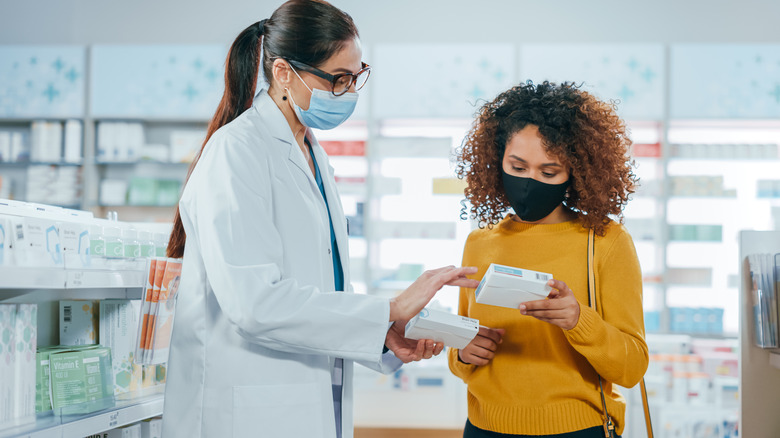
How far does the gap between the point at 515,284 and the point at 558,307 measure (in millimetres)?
113

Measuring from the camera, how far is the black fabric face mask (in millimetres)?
1668

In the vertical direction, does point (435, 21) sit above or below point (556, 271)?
above

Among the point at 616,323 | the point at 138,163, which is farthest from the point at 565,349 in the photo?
the point at 138,163

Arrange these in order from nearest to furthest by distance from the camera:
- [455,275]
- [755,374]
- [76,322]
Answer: [455,275], [76,322], [755,374]

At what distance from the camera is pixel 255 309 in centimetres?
130

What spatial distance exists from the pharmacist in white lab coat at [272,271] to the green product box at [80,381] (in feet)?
1.62

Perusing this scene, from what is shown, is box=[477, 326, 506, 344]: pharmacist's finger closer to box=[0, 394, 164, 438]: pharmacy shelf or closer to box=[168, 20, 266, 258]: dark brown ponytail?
box=[168, 20, 266, 258]: dark brown ponytail

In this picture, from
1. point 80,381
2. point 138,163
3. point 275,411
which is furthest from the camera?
point 138,163

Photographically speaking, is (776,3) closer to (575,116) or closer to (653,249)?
(653,249)

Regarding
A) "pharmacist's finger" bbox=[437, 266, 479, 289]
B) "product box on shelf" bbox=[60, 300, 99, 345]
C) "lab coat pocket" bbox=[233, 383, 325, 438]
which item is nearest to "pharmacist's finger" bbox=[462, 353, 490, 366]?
"pharmacist's finger" bbox=[437, 266, 479, 289]

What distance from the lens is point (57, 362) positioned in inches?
71.9

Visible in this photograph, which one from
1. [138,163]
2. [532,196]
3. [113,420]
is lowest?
[113,420]

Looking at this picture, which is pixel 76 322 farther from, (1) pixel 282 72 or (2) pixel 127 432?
(1) pixel 282 72

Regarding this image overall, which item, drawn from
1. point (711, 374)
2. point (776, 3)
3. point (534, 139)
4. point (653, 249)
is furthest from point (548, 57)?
point (534, 139)
